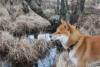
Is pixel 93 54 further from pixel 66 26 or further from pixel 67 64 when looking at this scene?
pixel 67 64

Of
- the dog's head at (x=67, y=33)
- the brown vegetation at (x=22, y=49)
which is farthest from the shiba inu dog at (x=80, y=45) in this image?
the brown vegetation at (x=22, y=49)

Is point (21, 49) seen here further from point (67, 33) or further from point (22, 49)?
point (67, 33)

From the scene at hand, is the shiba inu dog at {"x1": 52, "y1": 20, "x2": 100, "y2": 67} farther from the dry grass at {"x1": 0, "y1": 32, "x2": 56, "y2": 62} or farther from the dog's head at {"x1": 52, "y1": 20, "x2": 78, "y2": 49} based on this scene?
the dry grass at {"x1": 0, "y1": 32, "x2": 56, "y2": 62}

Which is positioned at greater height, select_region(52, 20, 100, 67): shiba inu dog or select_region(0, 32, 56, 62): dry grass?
select_region(52, 20, 100, 67): shiba inu dog

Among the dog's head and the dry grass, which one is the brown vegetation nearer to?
the dry grass

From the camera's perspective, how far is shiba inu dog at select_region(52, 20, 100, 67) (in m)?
5.13

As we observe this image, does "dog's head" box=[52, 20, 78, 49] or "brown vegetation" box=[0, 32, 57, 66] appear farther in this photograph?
"brown vegetation" box=[0, 32, 57, 66]

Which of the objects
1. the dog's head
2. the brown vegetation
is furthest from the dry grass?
the dog's head

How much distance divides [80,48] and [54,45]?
4.07 meters

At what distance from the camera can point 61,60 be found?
7551 mm

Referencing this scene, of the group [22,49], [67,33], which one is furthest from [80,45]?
[22,49]

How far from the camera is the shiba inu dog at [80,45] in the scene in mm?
5129

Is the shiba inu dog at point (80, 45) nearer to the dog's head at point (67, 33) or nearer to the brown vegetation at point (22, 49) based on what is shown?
the dog's head at point (67, 33)

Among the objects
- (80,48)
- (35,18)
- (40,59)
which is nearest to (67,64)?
(40,59)
